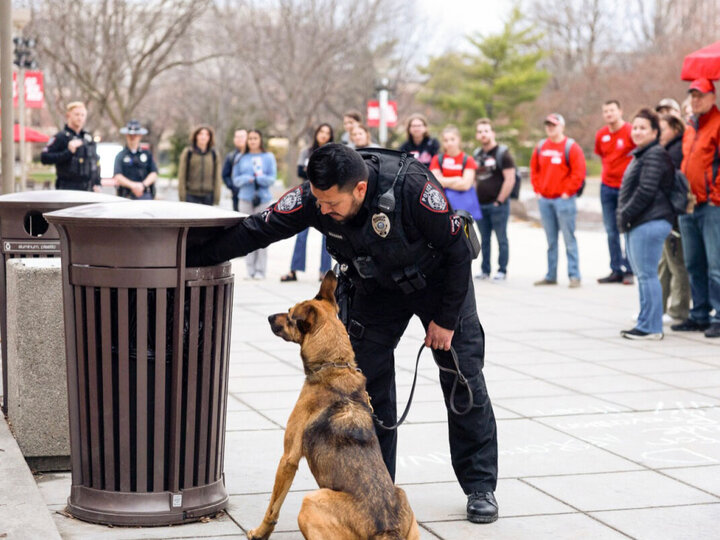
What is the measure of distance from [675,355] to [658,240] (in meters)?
1.06

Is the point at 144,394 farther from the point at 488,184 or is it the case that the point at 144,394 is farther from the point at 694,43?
the point at 694,43

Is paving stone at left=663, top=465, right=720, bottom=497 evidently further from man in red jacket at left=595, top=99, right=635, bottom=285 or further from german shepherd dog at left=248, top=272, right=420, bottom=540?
man in red jacket at left=595, top=99, right=635, bottom=285

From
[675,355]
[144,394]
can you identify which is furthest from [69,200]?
[675,355]

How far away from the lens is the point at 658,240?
A: 8.83 meters

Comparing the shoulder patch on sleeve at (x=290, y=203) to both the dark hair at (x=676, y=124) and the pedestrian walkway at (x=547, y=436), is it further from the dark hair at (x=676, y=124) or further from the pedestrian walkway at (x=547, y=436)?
the dark hair at (x=676, y=124)

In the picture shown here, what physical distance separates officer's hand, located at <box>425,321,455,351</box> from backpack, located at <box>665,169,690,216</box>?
5.17 m

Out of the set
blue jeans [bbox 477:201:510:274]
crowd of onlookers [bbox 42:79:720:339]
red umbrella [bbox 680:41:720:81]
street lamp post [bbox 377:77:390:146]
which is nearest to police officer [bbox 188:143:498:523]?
crowd of onlookers [bbox 42:79:720:339]

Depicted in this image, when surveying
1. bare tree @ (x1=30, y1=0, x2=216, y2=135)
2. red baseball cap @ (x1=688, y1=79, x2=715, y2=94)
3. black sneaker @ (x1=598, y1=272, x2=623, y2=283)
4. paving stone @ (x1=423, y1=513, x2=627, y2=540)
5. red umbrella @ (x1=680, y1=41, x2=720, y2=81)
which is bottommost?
black sneaker @ (x1=598, y1=272, x2=623, y2=283)

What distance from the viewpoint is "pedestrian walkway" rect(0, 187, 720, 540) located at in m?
4.30

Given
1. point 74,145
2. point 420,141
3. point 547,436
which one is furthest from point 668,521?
point 74,145

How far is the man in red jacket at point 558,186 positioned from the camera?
12.6 m

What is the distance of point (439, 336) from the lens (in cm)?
416

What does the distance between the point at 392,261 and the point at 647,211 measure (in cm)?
532

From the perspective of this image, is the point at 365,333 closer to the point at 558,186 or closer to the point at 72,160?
the point at 72,160
